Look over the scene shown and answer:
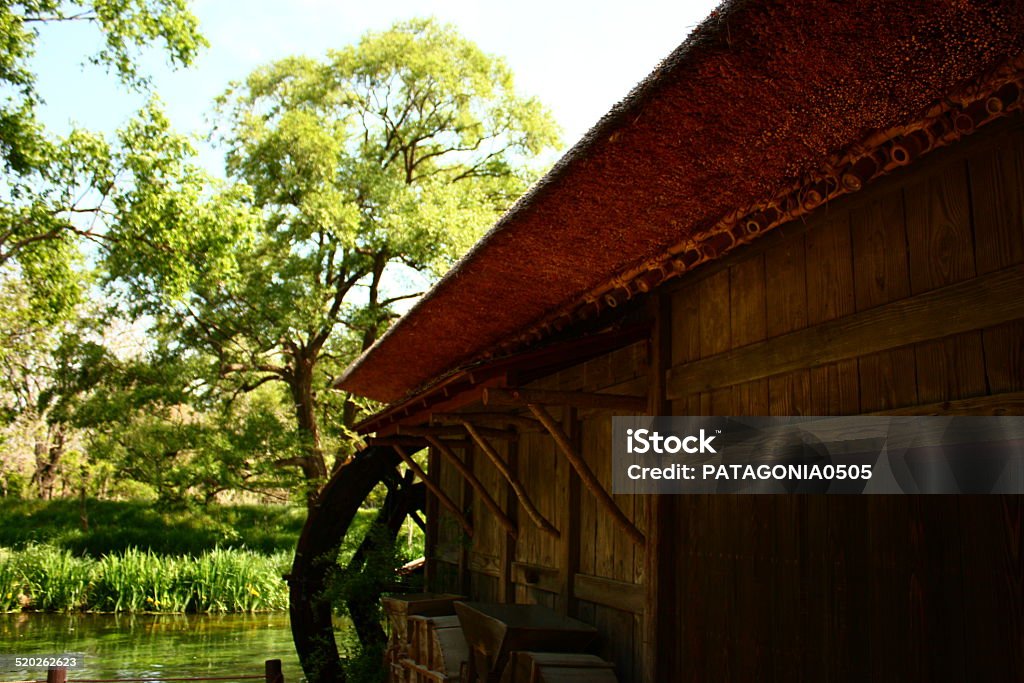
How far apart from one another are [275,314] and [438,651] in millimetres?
11415

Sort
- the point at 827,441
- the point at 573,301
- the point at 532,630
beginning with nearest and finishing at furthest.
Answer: the point at 827,441
the point at 532,630
the point at 573,301

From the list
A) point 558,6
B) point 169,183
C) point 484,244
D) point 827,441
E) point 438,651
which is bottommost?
point 438,651

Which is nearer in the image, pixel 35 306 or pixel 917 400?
pixel 917 400

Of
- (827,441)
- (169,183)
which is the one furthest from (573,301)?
(169,183)

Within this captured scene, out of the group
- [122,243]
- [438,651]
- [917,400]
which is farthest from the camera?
[122,243]

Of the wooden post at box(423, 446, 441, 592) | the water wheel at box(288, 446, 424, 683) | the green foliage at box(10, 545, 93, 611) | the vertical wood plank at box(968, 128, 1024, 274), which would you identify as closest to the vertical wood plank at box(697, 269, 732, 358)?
the vertical wood plank at box(968, 128, 1024, 274)

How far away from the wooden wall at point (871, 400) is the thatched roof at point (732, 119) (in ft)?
0.81

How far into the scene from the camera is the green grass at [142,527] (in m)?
18.2

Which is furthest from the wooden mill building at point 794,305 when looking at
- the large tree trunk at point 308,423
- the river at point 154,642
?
the large tree trunk at point 308,423

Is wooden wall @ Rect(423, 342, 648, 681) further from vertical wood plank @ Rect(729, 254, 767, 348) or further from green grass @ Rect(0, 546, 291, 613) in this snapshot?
green grass @ Rect(0, 546, 291, 613)

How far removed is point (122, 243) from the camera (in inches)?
498

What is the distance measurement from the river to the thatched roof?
8095 millimetres

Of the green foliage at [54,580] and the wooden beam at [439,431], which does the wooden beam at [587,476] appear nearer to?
the wooden beam at [439,431]

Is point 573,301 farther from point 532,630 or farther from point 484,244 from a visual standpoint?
point 532,630
